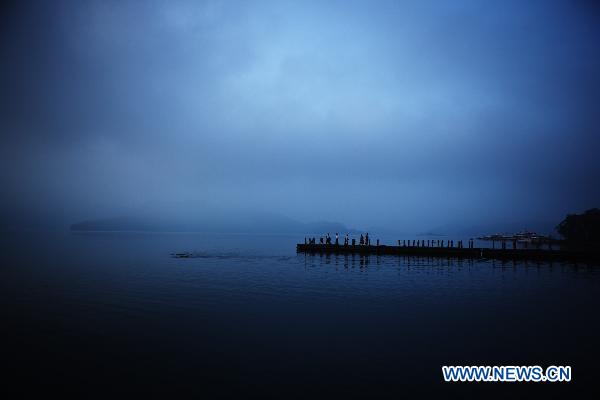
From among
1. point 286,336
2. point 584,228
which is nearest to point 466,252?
point 286,336

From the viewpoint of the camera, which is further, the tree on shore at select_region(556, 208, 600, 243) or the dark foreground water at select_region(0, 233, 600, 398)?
the tree on shore at select_region(556, 208, 600, 243)

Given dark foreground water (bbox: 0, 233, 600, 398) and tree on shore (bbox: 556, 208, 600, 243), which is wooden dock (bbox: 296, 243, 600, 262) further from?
tree on shore (bbox: 556, 208, 600, 243)

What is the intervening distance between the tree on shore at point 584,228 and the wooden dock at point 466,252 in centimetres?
6162

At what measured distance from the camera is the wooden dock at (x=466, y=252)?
185 ft

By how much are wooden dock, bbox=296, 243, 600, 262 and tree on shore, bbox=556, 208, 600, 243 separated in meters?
61.6

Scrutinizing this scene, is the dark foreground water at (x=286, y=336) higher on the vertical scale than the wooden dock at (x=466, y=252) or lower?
lower

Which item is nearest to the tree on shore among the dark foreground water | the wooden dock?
the wooden dock

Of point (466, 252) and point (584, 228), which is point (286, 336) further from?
point (584, 228)

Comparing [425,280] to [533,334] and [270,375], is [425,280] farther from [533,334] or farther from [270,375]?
[270,375]

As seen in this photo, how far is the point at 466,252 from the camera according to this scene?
64.4 metres

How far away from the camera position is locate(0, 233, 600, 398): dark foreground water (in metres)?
12.1

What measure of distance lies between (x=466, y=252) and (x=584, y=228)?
73.5m

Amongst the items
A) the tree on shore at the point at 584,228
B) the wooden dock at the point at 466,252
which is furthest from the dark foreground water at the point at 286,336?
the tree on shore at the point at 584,228

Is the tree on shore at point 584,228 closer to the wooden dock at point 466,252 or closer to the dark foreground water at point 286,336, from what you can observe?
the wooden dock at point 466,252
